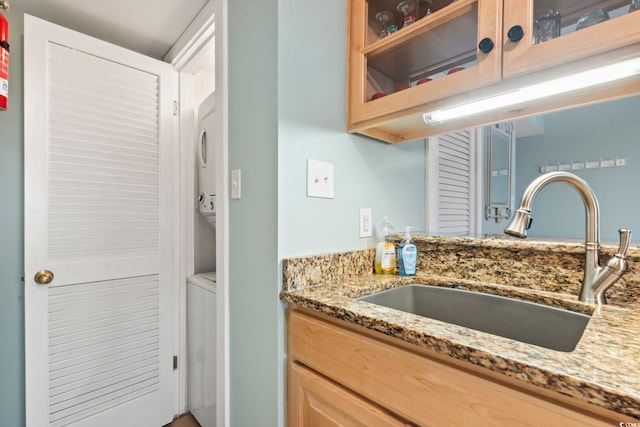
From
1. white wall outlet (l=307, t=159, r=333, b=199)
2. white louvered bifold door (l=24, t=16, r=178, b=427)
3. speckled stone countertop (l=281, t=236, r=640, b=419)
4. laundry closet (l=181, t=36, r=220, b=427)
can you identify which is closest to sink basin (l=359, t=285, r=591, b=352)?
speckled stone countertop (l=281, t=236, r=640, b=419)

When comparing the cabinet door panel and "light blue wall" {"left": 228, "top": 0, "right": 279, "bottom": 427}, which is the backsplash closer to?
"light blue wall" {"left": 228, "top": 0, "right": 279, "bottom": 427}

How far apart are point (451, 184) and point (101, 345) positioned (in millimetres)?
2118

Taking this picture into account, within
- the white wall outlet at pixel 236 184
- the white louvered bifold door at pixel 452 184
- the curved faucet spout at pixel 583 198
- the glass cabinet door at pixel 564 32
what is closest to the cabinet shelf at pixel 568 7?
the glass cabinet door at pixel 564 32

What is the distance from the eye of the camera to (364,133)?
1168 millimetres

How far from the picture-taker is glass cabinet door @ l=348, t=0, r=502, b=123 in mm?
790

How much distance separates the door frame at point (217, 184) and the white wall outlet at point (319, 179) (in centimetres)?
37

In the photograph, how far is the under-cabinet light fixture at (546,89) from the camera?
68 centimetres

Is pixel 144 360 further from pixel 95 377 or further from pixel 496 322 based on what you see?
pixel 496 322

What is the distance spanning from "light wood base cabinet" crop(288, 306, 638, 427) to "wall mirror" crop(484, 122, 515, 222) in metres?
1.90

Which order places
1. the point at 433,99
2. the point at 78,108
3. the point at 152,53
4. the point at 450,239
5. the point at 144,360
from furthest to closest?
the point at 152,53, the point at 144,360, the point at 78,108, the point at 450,239, the point at 433,99

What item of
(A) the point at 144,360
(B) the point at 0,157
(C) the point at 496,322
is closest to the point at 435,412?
(C) the point at 496,322

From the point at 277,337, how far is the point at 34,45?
5.38 feet

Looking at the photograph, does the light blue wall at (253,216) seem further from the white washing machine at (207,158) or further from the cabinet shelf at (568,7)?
the cabinet shelf at (568,7)

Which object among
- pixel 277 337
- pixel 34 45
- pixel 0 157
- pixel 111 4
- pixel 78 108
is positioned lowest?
pixel 277 337
